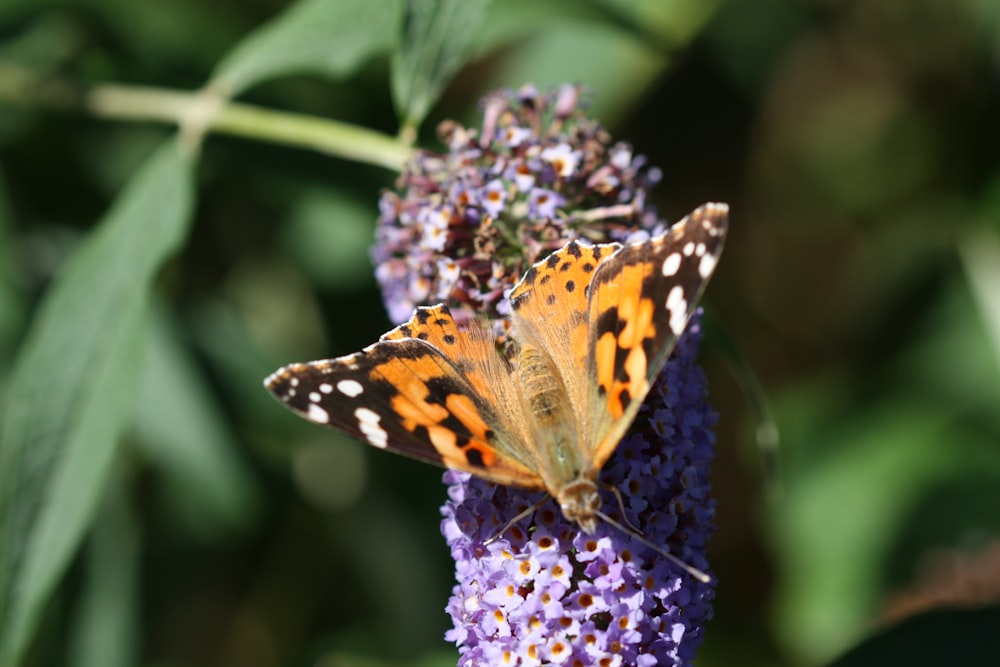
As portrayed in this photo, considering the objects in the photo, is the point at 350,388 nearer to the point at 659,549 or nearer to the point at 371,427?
the point at 371,427

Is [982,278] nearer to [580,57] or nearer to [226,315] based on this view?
[580,57]

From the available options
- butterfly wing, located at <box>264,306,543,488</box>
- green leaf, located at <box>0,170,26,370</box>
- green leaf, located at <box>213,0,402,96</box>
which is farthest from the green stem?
butterfly wing, located at <box>264,306,543,488</box>

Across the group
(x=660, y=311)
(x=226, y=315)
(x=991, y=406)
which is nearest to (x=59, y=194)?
(x=226, y=315)

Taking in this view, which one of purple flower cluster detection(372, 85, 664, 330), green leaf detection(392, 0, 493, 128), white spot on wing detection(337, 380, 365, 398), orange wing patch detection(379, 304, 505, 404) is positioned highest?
green leaf detection(392, 0, 493, 128)

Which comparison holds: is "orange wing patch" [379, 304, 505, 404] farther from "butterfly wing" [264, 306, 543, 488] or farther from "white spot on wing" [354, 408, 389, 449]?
"white spot on wing" [354, 408, 389, 449]

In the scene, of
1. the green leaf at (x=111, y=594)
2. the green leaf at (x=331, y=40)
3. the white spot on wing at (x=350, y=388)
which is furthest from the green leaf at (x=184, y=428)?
the white spot on wing at (x=350, y=388)
